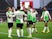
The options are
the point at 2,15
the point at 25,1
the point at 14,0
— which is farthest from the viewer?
the point at 14,0

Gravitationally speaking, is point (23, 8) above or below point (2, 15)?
below

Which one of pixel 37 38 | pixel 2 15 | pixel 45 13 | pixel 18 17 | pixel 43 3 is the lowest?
pixel 37 38

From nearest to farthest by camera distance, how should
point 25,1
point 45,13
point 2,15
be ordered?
1. point 25,1
2. point 45,13
3. point 2,15

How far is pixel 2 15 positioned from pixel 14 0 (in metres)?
7.08

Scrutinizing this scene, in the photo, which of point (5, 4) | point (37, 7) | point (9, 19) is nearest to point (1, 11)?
point (5, 4)

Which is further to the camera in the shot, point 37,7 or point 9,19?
point 37,7

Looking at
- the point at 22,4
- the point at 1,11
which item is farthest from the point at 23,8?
the point at 1,11

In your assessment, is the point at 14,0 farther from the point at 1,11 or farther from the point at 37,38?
the point at 37,38

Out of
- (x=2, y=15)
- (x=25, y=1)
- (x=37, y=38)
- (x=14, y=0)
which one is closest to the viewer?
(x=25, y=1)

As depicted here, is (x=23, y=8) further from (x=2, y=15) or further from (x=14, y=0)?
(x=14, y=0)

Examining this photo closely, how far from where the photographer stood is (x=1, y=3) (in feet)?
151

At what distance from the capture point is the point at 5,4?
45.6m

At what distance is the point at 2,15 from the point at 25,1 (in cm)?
2831

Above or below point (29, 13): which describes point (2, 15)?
above
